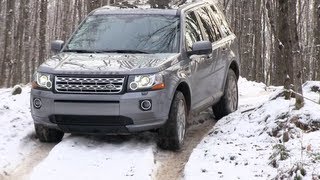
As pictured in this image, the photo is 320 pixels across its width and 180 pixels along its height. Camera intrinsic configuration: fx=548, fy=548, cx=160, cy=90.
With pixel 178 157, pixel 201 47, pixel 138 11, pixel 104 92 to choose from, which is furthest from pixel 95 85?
pixel 138 11

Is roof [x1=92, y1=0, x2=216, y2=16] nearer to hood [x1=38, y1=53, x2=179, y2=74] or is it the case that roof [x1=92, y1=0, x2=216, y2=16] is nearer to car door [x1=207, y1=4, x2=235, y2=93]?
car door [x1=207, y1=4, x2=235, y2=93]

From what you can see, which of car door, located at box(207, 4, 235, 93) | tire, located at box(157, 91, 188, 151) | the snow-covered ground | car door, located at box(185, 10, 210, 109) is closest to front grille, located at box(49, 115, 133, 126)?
tire, located at box(157, 91, 188, 151)

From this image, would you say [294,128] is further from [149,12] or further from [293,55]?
[149,12]

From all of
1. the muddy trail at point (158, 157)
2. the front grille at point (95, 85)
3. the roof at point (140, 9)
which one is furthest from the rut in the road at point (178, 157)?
the roof at point (140, 9)

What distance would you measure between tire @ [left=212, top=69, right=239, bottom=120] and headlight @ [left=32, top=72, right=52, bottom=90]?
359cm

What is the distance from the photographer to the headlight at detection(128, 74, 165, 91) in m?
7.22

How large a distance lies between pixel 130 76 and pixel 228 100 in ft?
11.0

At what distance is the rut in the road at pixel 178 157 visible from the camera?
6969 mm

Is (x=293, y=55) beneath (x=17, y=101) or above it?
above

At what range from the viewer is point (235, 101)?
10562 mm

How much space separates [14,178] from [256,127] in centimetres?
357

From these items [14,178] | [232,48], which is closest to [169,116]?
[14,178]

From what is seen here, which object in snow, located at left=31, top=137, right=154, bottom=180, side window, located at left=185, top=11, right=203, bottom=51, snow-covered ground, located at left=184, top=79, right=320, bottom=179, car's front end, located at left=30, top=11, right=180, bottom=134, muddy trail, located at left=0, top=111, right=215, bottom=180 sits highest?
side window, located at left=185, top=11, right=203, bottom=51

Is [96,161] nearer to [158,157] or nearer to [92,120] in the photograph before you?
[92,120]
